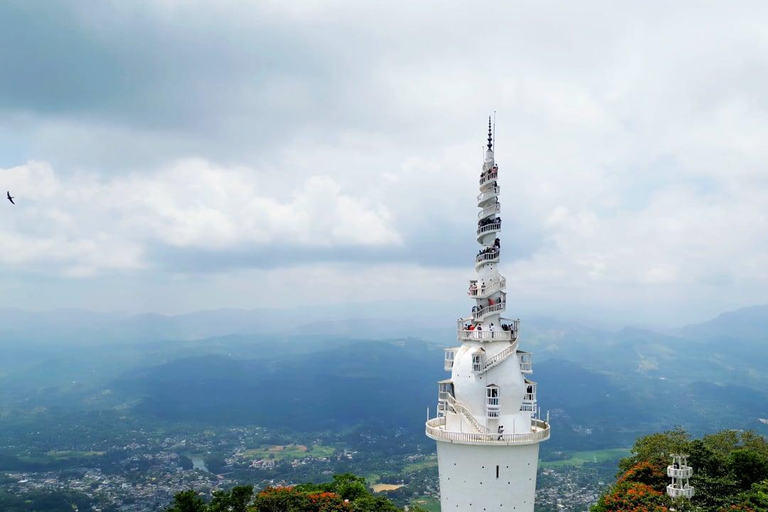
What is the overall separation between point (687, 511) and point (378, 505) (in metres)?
16.4

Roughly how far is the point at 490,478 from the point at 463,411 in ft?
11.7

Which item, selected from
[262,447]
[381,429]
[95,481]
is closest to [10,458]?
[95,481]

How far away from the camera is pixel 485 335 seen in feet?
109

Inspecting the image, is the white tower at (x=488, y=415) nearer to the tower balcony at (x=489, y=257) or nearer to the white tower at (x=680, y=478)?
the tower balcony at (x=489, y=257)

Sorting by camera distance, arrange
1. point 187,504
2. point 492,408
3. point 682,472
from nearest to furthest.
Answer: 1. point 682,472
2. point 187,504
3. point 492,408

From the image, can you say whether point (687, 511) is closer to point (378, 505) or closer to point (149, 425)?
point (378, 505)

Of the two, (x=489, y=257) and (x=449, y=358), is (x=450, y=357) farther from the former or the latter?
(x=489, y=257)

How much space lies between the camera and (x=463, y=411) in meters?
32.4

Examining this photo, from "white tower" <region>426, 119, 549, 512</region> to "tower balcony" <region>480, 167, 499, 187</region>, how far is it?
19 centimetres

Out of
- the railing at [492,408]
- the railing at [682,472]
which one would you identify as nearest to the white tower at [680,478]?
the railing at [682,472]

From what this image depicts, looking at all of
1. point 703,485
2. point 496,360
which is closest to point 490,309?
point 496,360

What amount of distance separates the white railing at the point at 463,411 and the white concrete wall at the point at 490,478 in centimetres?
95

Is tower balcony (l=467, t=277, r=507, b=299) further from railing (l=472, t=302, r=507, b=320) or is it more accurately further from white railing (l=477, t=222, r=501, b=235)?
white railing (l=477, t=222, r=501, b=235)

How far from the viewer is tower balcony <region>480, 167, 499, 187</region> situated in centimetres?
3488
